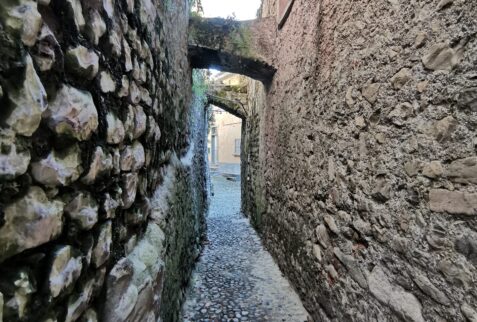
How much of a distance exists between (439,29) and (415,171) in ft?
1.68

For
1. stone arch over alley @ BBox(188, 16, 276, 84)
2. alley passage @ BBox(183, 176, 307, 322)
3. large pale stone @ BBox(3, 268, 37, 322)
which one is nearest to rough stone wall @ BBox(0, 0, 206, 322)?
large pale stone @ BBox(3, 268, 37, 322)

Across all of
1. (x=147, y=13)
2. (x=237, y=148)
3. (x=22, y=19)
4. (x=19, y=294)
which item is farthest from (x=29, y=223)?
(x=237, y=148)

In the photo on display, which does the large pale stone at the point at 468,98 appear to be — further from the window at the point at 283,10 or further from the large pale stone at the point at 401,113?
the window at the point at 283,10

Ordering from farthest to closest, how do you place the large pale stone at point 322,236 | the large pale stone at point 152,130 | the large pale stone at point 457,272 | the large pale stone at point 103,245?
1. the large pale stone at point 322,236
2. the large pale stone at point 152,130
3. the large pale stone at point 457,272
4. the large pale stone at point 103,245

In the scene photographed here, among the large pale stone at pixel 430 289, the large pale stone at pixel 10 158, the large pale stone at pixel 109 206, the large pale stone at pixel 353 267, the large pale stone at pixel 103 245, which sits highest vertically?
the large pale stone at pixel 10 158

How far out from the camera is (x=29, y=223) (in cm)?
54

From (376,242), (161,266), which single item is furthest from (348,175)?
(161,266)

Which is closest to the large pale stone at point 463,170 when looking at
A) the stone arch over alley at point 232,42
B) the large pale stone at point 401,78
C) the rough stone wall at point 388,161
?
the rough stone wall at point 388,161

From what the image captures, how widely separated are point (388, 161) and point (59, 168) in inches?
49.0

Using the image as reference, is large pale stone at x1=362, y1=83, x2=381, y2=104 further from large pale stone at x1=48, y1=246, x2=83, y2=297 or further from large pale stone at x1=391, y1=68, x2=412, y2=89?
large pale stone at x1=48, y1=246, x2=83, y2=297

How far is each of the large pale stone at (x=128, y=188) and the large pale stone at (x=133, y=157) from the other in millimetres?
28

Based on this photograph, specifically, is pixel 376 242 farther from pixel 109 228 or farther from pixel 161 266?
pixel 109 228

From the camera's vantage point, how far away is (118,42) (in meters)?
0.96

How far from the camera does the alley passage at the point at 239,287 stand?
233cm
